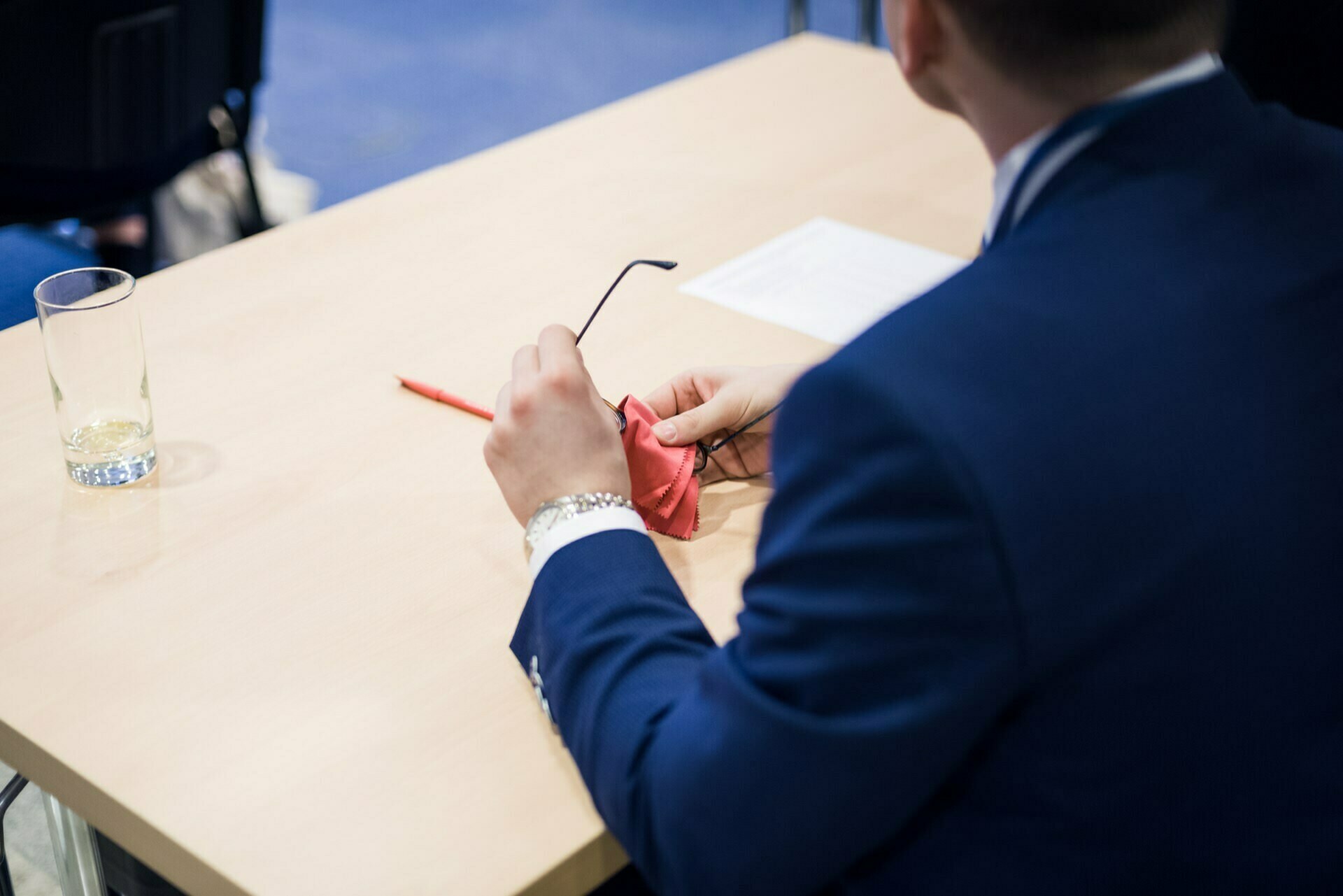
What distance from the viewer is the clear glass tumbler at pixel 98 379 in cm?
109

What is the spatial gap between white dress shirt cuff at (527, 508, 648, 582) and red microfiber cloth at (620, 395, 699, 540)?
0.48 ft

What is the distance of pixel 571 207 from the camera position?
162cm

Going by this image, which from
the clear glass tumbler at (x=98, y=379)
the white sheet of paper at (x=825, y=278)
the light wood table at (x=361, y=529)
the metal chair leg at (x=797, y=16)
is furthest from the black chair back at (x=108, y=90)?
the metal chair leg at (x=797, y=16)

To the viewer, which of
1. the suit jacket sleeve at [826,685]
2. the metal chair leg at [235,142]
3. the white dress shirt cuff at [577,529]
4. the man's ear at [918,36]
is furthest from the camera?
the metal chair leg at [235,142]

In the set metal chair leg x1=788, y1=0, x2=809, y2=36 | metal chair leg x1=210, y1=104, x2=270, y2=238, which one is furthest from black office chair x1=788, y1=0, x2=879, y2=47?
metal chair leg x1=210, y1=104, x2=270, y2=238

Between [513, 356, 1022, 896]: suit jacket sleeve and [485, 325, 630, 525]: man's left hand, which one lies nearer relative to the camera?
[513, 356, 1022, 896]: suit jacket sleeve

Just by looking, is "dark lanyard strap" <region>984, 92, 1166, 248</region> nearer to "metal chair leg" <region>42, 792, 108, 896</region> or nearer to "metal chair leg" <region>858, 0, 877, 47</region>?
"metal chair leg" <region>42, 792, 108, 896</region>

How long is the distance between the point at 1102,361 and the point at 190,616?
67 cm

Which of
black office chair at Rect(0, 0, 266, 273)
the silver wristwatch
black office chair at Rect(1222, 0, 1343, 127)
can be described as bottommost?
black office chair at Rect(0, 0, 266, 273)

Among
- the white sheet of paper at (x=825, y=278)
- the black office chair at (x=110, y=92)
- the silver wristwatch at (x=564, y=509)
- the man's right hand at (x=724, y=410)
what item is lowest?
the black office chair at (x=110, y=92)

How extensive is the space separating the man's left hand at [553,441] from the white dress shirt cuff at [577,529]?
26 mm

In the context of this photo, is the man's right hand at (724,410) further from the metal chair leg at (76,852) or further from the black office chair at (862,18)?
the black office chair at (862,18)

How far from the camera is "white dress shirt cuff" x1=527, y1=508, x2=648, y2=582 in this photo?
0.89m

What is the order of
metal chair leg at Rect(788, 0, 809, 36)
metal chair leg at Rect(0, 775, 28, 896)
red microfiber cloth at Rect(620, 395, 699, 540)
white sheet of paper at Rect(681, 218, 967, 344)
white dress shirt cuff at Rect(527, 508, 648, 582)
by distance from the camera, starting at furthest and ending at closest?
metal chair leg at Rect(788, 0, 809, 36) → white sheet of paper at Rect(681, 218, 967, 344) → metal chair leg at Rect(0, 775, 28, 896) → red microfiber cloth at Rect(620, 395, 699, 540) → white dress shirt cuff at Rect(527, 508, 648, 582)
